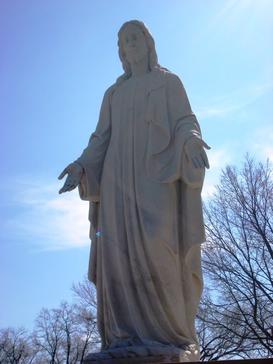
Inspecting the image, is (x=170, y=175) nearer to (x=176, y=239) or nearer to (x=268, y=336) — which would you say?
(x=176, y=239)

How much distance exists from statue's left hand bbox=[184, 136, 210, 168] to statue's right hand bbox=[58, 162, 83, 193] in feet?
4.95

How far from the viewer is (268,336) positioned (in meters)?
18.1

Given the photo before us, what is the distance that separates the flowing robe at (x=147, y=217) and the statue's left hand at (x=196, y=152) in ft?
0.39

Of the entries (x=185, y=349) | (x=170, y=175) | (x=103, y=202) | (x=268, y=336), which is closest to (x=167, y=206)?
(x=170, y=175)

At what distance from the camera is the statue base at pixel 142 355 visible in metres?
5.71

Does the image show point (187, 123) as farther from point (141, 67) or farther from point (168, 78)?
point (141, 67)

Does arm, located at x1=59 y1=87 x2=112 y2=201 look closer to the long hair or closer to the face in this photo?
the long hair

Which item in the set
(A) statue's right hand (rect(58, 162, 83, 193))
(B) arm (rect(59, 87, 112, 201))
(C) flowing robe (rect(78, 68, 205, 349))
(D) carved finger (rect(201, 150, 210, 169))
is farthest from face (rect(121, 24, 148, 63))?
(D) carved finger (rect(201, 150, 210, 169))

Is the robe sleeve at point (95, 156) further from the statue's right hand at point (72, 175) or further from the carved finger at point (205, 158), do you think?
the carved finger at point (205, 158)

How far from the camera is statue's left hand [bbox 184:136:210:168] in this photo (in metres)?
6.62

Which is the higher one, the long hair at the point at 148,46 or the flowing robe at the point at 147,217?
the long hair at the point at 148,46

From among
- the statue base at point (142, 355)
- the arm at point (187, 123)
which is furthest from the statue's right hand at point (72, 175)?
the statue base at point (142, 355)

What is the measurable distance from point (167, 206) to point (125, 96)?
1.94 metres

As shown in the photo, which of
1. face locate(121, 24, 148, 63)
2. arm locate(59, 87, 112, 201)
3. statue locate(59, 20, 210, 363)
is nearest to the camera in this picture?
statue locate(59, 20, 210, 363)
